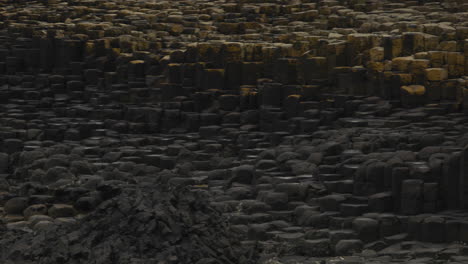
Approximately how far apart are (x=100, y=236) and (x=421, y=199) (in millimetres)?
4992

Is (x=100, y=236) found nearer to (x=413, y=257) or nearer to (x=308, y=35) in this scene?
(x=413, y=257)

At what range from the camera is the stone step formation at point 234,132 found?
1422 centimetres

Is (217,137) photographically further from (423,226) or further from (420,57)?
(423,226)

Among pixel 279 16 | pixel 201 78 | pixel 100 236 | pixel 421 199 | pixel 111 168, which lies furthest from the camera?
pixel 279 16

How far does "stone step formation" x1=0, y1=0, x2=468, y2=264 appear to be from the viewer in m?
14.2

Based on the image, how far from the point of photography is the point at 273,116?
19.9 m

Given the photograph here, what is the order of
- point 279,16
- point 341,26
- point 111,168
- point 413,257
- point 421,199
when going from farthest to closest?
1. point 279,16
2. point 341,26
3. point 111,168
4. point 421,199
5. point 413,257

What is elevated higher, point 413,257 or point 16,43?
point 16,43

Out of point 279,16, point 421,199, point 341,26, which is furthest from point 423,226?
point 279,16

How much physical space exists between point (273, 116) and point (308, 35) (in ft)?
9.92

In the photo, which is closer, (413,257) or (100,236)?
(100,236)

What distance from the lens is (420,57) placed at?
764 inches

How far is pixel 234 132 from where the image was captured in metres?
19.9

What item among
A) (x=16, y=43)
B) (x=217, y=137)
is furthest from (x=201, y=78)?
(x=16, y=43)
